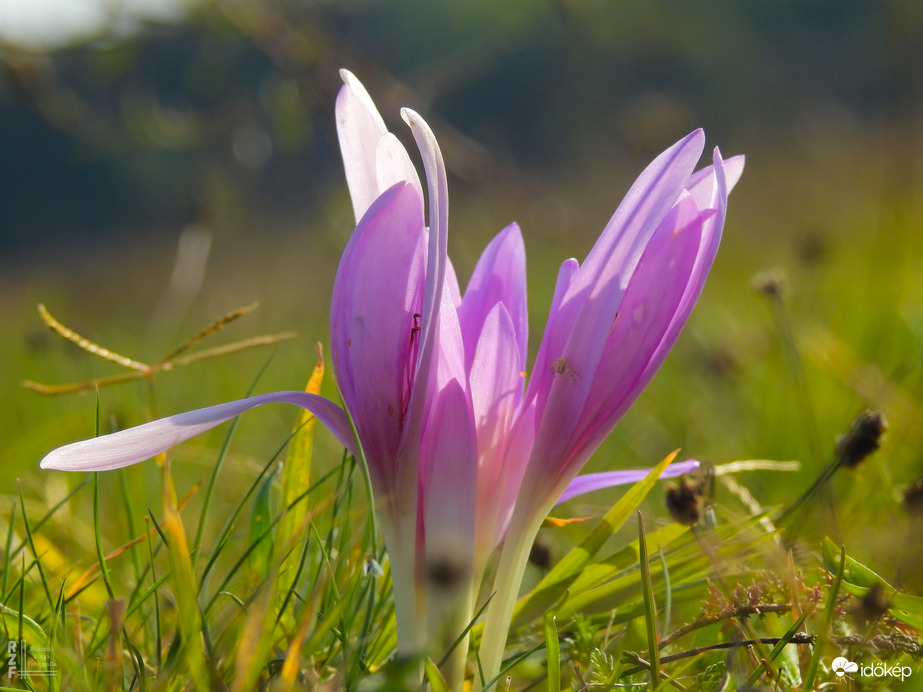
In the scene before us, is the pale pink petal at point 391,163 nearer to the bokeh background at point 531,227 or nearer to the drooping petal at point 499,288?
the drooping petal at point 499,288

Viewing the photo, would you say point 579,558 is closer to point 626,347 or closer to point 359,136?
point 626,347

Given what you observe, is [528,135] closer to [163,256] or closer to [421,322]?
[163,256]

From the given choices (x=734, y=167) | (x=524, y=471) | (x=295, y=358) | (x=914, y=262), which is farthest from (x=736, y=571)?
(x=295, y=358)

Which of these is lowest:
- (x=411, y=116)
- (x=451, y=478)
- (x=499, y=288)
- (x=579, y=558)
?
(x=579, y=558)

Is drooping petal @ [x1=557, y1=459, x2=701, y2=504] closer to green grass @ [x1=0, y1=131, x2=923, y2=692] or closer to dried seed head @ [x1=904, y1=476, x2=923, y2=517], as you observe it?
green grass @ [x1=0, y1=131, x2=923, y2=692]

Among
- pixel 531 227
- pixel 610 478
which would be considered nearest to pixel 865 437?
pixel 610 478

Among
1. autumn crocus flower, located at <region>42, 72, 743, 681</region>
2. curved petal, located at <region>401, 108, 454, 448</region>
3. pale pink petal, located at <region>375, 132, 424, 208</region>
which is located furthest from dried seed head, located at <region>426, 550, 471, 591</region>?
pale pink petal, located at <region>375, 132, 424, 208</region>

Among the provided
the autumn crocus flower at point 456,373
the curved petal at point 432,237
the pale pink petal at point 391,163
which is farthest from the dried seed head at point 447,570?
the pale pink petal at point 391,163
